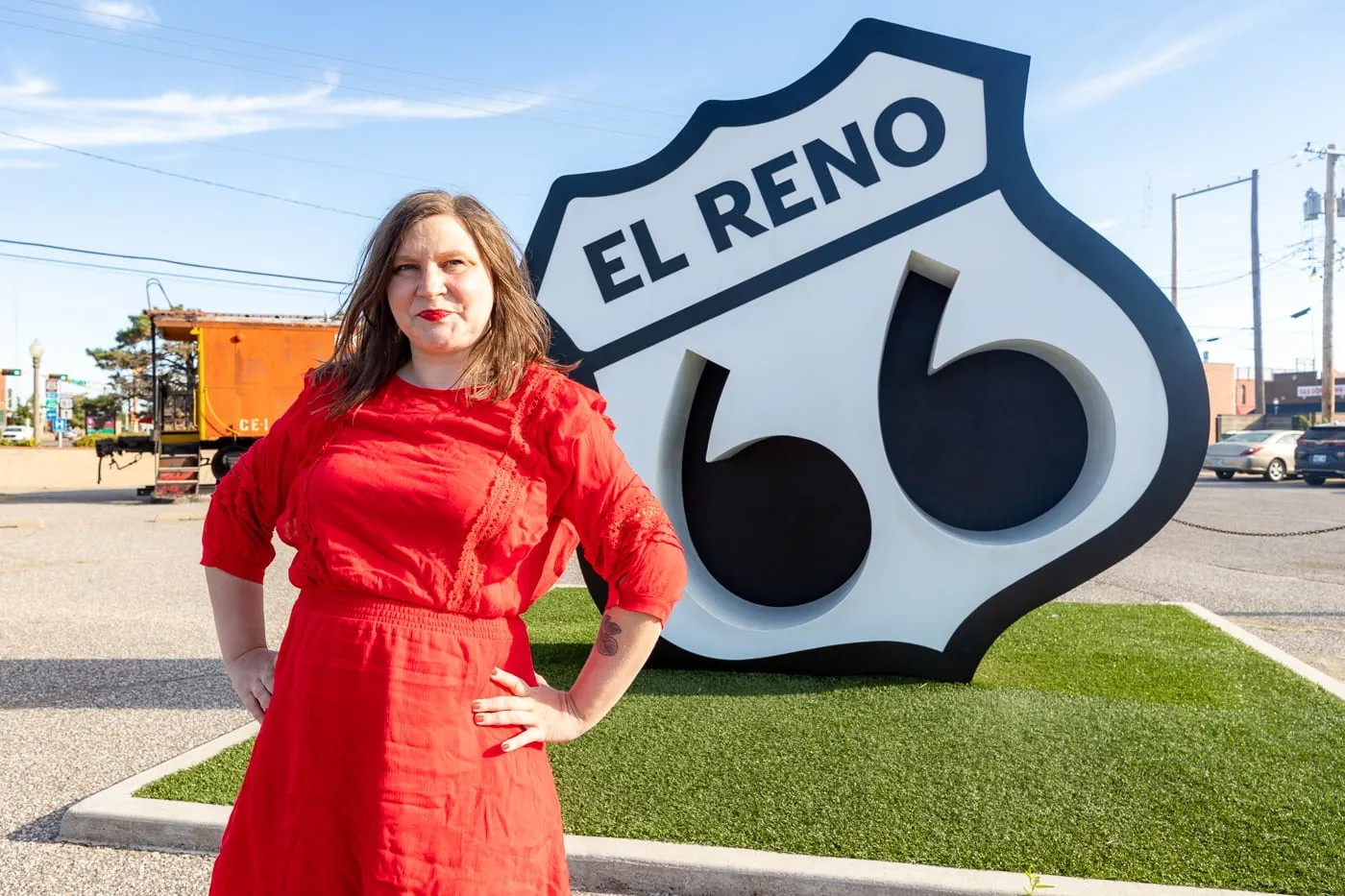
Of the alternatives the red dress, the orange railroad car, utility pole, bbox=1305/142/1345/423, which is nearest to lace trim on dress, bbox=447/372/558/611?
the red dress

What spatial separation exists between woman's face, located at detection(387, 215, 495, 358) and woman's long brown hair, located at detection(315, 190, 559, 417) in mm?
21

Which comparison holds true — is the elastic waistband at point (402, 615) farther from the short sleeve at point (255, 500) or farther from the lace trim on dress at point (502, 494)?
the short sleeve at point (255, 500)

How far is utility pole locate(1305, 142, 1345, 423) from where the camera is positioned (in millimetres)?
27281

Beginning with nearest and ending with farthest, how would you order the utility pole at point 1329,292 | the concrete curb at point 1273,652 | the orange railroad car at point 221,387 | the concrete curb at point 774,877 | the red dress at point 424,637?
1. the red dress at point 424,637
2. the concrete curb at point 774,877
3. the concrete curb at point 1273,652
4. the orange railroad car at point 221,387
5. the utility pole at point 1329,292

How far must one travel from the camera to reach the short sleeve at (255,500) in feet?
5.46

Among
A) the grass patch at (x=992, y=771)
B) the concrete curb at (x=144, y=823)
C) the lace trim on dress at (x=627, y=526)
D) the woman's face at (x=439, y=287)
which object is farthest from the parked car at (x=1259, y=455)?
the woman's face at (x=439, y=287)

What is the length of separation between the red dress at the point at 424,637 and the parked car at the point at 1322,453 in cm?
2421

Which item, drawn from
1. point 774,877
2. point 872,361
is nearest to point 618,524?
point 774,877

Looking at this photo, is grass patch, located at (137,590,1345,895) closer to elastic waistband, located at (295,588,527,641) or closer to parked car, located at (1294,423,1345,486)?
elastic waistband, located at (295,588,527,641)

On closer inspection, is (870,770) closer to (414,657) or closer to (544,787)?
(544,787)

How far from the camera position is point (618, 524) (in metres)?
1.51

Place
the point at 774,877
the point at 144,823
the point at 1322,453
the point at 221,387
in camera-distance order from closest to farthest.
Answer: the point at 774,877
the point at 144,823
the point at 221,387
the point at 1322,453

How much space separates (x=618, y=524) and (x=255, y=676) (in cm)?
68

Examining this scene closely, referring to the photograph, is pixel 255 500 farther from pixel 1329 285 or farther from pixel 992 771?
pixel 1329 285
